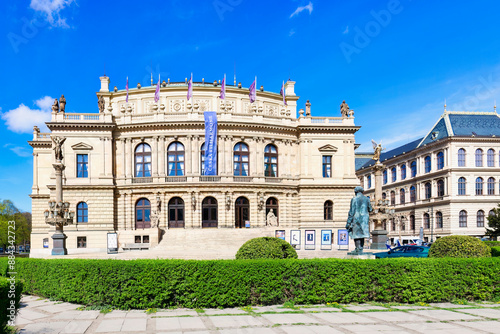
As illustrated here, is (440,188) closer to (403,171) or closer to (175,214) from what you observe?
(403,171)

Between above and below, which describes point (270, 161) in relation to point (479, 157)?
below

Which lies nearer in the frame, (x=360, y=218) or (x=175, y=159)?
(x=360, y=218)

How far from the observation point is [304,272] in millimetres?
13336

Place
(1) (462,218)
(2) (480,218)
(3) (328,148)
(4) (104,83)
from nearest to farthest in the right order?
1. (3) (328,148)
2. (4) (104,83)
3. (1) (462,218)
4. (2) (480,218)

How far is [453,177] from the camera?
194ft

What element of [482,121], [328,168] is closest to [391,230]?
[482,121]

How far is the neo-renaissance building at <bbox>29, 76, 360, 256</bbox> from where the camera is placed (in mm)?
45531

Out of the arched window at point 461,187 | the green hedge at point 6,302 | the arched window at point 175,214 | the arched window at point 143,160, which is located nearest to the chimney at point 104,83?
the arched window at point 143,160

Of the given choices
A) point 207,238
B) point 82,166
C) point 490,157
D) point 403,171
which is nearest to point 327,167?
point 207,238

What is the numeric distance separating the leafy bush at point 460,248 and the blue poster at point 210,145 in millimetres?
30323

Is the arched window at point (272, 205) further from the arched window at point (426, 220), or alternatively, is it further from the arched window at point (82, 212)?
the arched window at point (426, 220)

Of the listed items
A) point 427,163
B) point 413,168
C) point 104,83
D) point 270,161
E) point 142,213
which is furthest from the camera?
point 413,168

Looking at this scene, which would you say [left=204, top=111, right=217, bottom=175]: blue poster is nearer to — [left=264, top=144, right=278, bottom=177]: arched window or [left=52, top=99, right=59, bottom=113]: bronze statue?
[left=264, top=144, right=278, bottom=177]: arched window

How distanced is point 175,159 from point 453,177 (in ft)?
138
